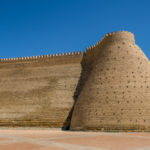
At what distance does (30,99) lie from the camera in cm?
2233

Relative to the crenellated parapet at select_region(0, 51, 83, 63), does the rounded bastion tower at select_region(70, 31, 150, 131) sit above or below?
below

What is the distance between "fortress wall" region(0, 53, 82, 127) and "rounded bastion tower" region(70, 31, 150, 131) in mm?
2464

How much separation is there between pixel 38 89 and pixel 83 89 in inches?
231

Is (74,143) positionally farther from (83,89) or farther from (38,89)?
(38,89)

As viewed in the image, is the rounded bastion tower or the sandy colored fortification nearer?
the rounded bastion tower

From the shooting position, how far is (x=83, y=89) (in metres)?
20.0

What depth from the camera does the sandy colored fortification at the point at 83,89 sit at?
16.7 m

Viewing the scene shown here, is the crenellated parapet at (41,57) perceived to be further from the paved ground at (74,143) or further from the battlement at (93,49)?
the paved ground at (74,143)

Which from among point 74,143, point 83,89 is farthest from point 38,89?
point 74,143

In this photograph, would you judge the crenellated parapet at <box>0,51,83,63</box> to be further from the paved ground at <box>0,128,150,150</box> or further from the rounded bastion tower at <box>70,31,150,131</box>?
the paved ground at <box>0,128,150,150</box>

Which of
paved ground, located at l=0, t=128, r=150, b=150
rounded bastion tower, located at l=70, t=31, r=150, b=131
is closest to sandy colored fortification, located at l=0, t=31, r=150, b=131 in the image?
rounded bastion tower, located at l=70, t=31, r=150, b=131

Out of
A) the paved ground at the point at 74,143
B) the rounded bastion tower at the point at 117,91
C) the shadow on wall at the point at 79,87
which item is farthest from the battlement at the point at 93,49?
the paved ground at the point at 74,143

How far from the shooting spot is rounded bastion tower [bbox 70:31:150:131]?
16188 mm

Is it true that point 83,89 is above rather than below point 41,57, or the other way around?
below
